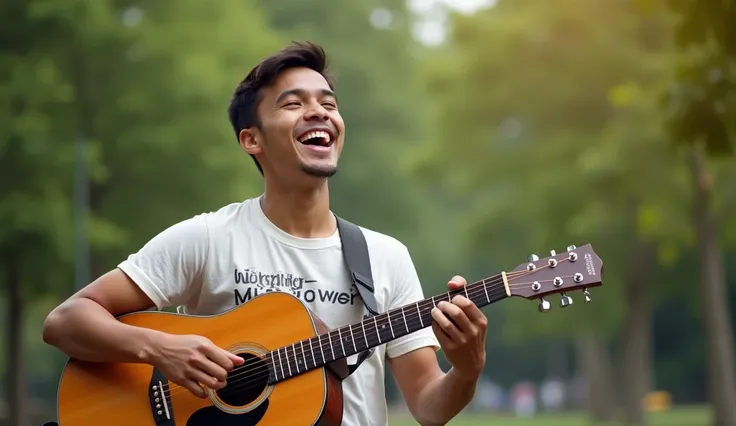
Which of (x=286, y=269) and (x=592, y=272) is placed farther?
(x=286, y=269)

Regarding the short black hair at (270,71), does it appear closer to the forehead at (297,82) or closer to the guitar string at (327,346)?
the forehead at (297,82)

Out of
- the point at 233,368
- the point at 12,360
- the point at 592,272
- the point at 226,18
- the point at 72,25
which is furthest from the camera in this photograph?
the point at 226,18

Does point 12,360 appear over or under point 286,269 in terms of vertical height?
over

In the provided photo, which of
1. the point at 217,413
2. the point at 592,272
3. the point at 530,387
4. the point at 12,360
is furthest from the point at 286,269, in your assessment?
the point at 530,387

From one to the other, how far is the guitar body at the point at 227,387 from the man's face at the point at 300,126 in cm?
51

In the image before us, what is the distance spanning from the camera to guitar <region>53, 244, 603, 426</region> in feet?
14.8

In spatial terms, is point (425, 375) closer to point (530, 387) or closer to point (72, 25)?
point (72, 25)

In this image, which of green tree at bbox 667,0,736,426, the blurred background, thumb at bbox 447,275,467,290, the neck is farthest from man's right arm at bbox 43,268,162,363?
the blurred background

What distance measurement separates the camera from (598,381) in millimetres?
36969

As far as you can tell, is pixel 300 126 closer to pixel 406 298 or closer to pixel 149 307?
pixel 406 298

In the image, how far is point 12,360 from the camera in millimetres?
24266

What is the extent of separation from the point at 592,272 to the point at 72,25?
1929cm

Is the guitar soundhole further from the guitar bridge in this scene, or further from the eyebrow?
the eyebrow

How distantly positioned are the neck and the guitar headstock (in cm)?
84
